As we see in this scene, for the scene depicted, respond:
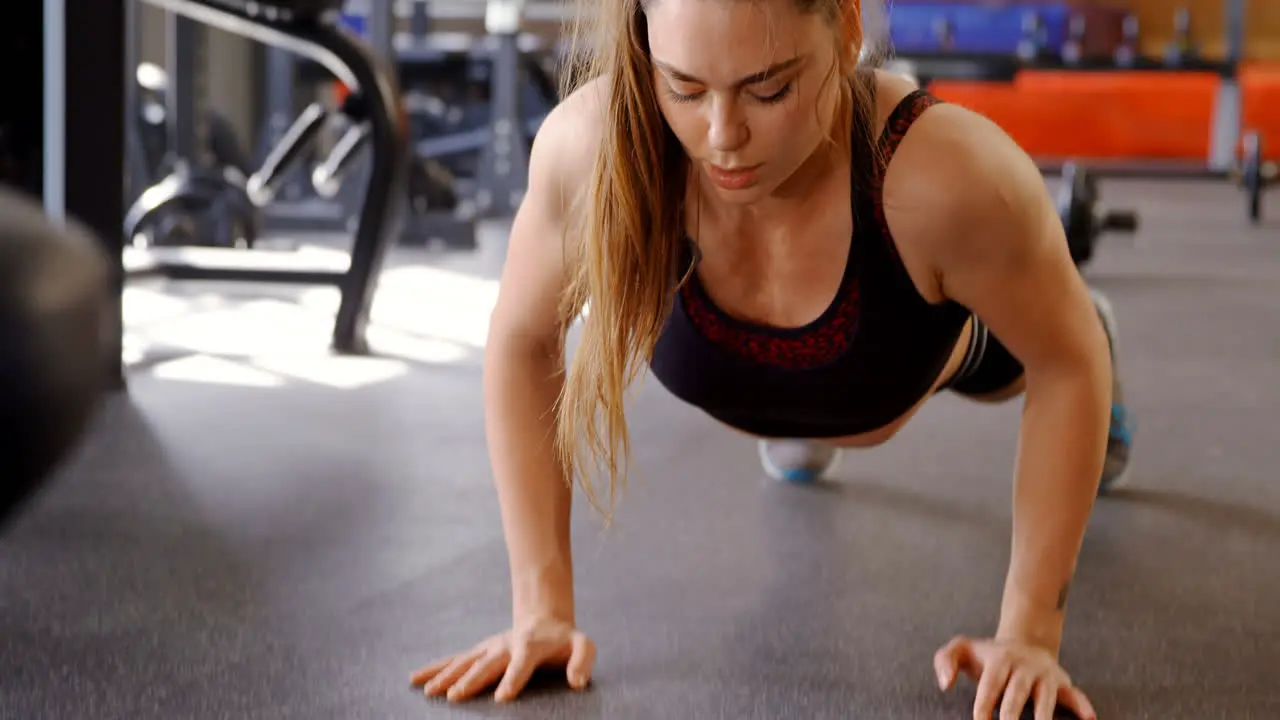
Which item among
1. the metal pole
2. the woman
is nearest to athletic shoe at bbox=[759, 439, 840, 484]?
the woman

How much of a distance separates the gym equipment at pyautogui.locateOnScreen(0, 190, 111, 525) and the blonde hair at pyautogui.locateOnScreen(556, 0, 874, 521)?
0.69 metres

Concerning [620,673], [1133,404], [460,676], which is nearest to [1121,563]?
[620,673]

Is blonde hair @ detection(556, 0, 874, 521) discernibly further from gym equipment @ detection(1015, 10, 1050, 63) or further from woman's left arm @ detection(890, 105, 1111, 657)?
gym equipment @ detection(1015, 10, 1050, 63)

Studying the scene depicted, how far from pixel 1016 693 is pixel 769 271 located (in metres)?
0.35

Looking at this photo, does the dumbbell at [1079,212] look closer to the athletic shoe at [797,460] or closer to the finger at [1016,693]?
the athletic shoe at [797,460]

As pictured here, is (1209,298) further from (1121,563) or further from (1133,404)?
(1121,563)

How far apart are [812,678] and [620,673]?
140 mm

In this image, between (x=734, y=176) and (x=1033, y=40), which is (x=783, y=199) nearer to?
(x=734, y=176)

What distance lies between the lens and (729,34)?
2.71 feet

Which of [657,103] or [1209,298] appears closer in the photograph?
[657,103]

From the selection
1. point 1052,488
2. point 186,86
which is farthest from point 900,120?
point 186,86

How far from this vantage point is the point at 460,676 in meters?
0.98

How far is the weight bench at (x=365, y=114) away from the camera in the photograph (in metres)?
2.24

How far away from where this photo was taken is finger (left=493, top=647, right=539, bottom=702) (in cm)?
95
